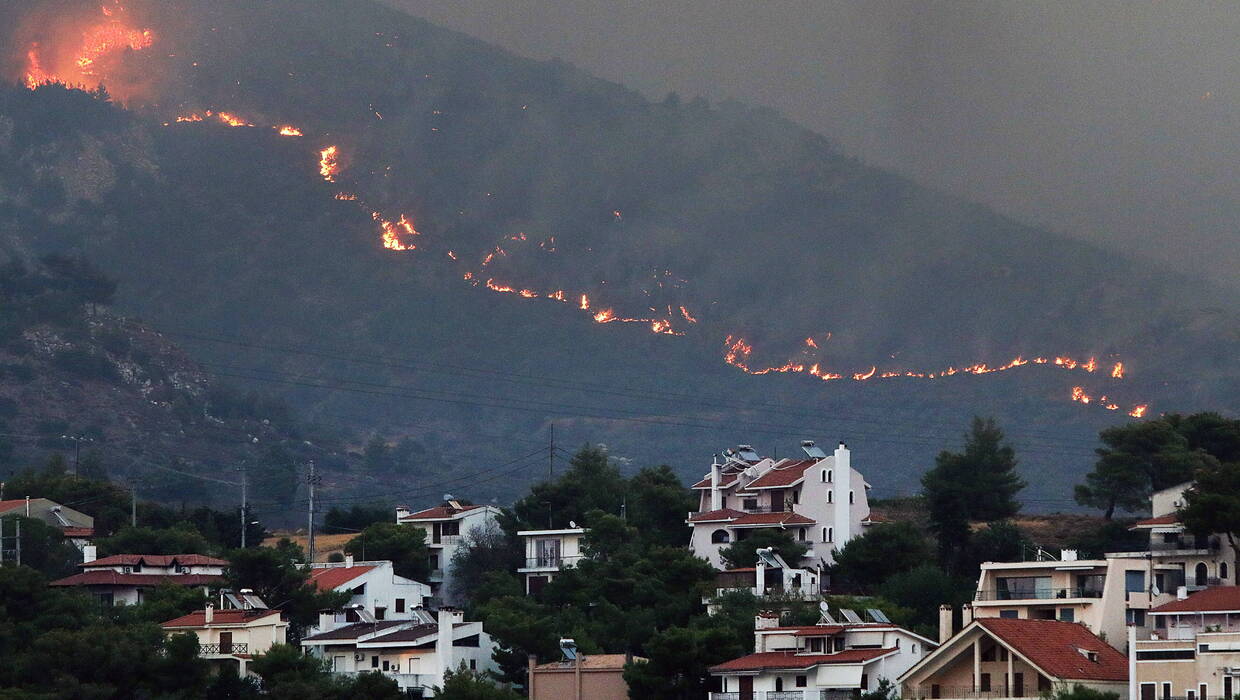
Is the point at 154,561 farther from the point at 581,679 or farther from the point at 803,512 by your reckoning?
the point at 803,512

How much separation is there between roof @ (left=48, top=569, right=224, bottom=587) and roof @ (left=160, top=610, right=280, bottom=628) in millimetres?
9967

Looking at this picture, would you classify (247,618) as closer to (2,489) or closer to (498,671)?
(498,671)

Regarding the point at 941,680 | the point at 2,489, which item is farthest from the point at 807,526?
the point at 2,489

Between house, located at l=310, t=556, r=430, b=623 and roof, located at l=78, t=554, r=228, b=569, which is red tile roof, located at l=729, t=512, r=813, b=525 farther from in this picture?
roof, located at l=78, t=554, r=228, b=569

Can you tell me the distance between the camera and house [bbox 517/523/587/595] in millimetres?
103938

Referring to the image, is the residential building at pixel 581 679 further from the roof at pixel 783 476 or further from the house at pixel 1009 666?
the roof at pixel 783 476

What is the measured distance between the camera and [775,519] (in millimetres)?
101375

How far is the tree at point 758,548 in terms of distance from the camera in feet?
315

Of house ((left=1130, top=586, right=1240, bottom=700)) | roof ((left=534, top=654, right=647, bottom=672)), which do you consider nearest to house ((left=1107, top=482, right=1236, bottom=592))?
house ((left=1130, top=586, right=1240, bottom=700))

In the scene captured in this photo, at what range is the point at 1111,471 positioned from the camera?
10362 cm

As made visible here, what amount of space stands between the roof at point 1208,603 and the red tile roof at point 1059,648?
2.19 meters

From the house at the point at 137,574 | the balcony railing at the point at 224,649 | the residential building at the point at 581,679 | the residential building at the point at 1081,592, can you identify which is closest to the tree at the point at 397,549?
the house at the point at 137,574

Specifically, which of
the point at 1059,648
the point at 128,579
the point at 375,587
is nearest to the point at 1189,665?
the point at 1059,648

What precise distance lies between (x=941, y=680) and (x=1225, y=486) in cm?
1738
